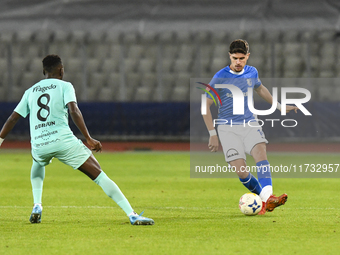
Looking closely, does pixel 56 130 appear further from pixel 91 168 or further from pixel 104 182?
pixel 104 182

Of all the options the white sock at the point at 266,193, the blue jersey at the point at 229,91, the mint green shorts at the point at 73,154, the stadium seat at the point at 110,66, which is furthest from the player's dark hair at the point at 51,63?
the stadium seat at the point at 110,66

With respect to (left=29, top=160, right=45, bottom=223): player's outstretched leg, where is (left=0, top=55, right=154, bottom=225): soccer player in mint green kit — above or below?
above

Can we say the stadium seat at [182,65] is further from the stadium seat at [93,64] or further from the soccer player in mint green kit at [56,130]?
the soccer player in mint green kit at [56,130]

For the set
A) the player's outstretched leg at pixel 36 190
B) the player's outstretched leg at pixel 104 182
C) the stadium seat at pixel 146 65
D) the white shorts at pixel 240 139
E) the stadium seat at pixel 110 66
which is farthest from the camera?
the stadium seat at pixel 110 66

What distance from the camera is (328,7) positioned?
25.5 m

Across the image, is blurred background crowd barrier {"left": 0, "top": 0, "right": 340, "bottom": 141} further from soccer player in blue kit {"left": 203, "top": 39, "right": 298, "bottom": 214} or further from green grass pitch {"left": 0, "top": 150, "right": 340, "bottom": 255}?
soccer player in blue kit {"left": 203, "top": 39, "right": 298, "bottom": 214}

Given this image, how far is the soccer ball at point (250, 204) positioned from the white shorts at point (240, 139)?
551 mm

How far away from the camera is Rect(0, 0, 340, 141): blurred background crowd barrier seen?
71.3 feet

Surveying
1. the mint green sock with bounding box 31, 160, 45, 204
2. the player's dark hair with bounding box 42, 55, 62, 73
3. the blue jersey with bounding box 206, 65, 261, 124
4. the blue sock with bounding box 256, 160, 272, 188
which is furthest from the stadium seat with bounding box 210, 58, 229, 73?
the player's dark hair with bounding box 42, 55, 62, 73

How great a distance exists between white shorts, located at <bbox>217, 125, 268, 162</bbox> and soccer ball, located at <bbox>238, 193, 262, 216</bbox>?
0.55 metres

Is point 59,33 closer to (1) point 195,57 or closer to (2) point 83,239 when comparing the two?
(1) point 195,57

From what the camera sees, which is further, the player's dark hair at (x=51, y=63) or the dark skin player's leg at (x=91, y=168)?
the player's dark hair at (x=51, y=63)

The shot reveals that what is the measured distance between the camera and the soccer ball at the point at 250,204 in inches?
292

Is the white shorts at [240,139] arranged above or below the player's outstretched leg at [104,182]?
above
